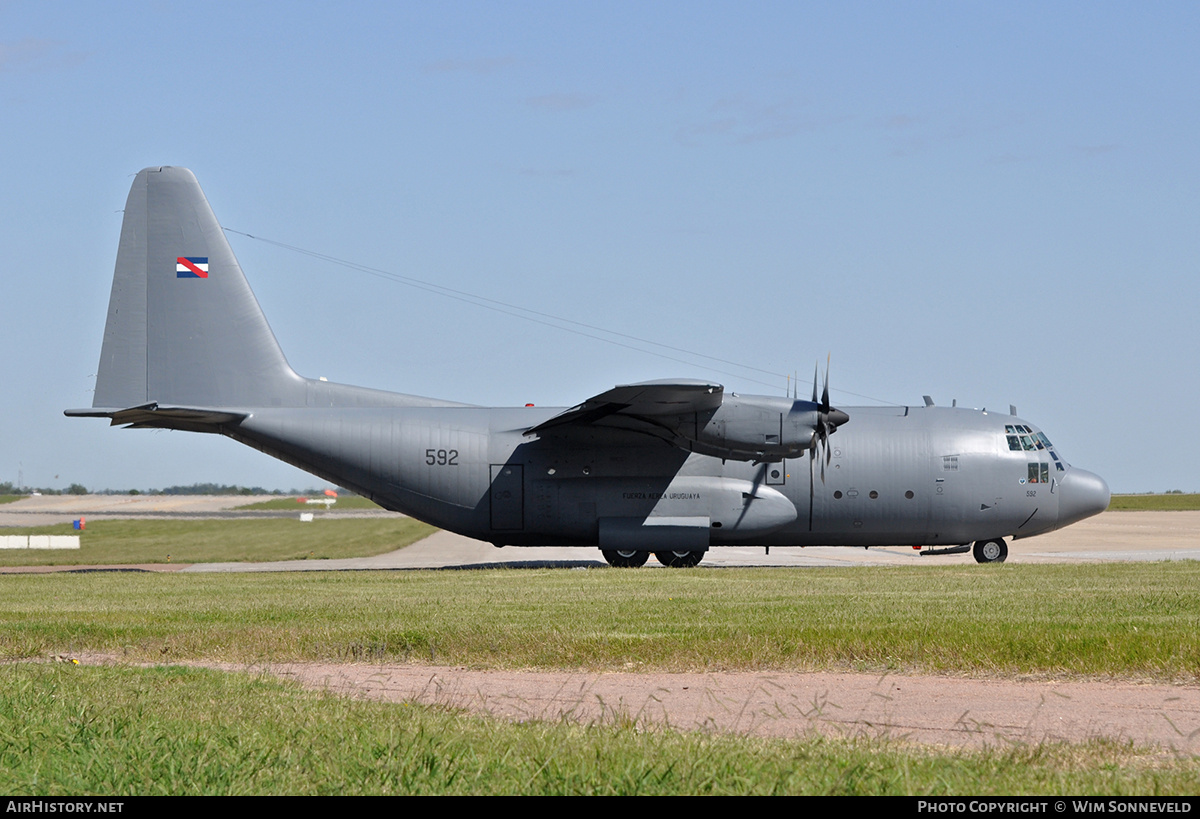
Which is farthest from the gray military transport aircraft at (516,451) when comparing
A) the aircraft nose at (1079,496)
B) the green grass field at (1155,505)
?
the green grass field at (1155,505)

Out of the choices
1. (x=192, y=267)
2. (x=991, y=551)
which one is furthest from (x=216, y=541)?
(x=991, y=551)

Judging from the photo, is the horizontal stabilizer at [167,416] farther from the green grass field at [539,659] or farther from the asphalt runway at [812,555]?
the green grass field at [539,659]

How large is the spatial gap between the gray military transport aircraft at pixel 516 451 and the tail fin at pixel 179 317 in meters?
0.04

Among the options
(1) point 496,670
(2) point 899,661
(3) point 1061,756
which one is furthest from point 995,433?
(3) point 1061,756

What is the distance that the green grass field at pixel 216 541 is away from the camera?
3553cm

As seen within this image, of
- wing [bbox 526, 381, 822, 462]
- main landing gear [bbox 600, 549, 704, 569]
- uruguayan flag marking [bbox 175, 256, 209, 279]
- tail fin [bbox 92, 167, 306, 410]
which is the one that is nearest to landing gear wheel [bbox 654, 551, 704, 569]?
main landing gear [bbox 600, 549, 704, 569]

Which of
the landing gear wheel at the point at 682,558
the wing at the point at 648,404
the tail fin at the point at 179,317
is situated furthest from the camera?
the landing gear wheel at the point at 682,558

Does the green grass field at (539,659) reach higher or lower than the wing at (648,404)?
lower

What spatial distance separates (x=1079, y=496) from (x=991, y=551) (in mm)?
2723

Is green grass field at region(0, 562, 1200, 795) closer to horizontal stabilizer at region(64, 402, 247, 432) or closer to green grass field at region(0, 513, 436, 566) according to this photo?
horizontal stabilizer at region(64, 402, 247, 432)

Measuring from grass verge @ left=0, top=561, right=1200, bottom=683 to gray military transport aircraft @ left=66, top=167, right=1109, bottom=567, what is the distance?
5.25m

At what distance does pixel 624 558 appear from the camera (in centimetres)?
2895

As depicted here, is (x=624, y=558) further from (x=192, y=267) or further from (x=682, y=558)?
(x=192, y=267)
